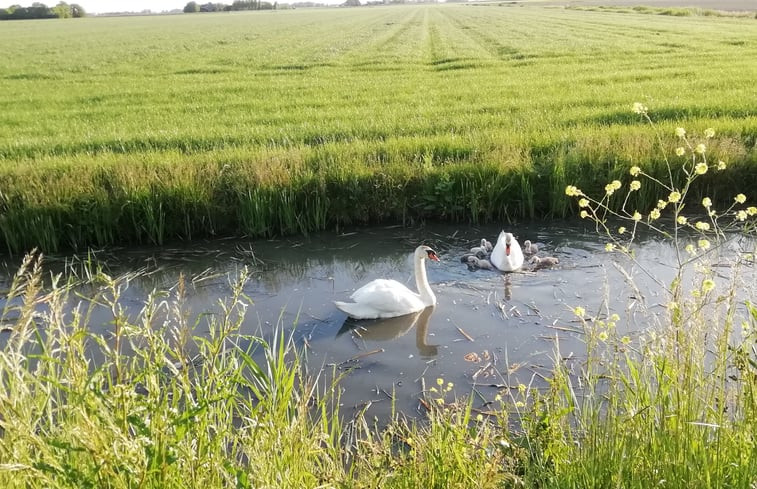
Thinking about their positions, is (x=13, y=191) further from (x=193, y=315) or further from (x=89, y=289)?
(x=193, y=315)

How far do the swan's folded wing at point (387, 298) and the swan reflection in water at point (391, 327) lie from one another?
0.14 meters

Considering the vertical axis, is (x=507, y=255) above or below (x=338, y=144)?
below

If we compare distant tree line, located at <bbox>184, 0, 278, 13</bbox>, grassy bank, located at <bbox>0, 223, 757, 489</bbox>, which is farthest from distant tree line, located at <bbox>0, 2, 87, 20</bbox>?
grassy bank, located at <bbox>0, 223, 757, 489</bbox>

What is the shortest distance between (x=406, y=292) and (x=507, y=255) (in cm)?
158

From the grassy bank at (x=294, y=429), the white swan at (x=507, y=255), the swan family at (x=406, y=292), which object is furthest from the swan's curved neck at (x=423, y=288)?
the grassy bank at (x=294, y=429)

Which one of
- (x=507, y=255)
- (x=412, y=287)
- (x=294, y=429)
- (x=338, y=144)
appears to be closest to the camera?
A: (x=294, y=429)

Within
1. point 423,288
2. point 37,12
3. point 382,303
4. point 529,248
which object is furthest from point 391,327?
point 37,12

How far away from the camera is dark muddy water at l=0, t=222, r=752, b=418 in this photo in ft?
20.0

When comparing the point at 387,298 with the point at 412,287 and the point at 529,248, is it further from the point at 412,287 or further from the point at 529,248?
the point at 529,248

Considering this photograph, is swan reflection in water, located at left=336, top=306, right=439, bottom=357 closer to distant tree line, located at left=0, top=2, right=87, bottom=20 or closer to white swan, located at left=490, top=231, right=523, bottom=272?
white swan, located at left=490, top=231, right=523, bottom=272

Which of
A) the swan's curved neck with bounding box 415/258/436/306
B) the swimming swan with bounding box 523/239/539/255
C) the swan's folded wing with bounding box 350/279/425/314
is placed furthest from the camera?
the swimming swan with bounding box 523/239/539/255

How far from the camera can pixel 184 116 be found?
17031mm

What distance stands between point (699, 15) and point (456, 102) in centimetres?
5175

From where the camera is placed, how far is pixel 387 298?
725 cm
